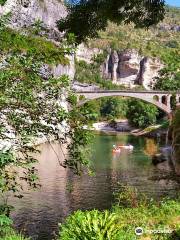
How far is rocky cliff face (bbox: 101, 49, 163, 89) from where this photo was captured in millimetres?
143125

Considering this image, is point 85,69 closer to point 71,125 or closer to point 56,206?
point 56,206

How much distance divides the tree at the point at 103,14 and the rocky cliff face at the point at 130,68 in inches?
5232

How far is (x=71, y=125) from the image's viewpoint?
9.14 m

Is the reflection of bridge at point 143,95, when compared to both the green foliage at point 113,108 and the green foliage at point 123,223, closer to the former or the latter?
the green foliage at point 113,108

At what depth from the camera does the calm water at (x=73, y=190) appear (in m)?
20.2

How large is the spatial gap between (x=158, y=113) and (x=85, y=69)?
59.0m

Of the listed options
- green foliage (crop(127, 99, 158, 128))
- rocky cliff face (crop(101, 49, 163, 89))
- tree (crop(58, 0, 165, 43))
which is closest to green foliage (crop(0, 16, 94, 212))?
tree (crop(58, 0, 165, 43))

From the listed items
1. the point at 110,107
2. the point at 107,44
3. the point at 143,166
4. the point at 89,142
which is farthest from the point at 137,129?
the point at 89,142

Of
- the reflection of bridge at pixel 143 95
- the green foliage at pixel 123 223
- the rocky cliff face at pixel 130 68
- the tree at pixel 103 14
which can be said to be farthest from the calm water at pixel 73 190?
the rocky cliff face at pixel 130 68

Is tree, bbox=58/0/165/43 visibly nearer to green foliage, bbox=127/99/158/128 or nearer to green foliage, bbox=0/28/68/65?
green foliage, bbox=0/28/68/65

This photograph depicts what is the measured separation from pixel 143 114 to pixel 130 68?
57.1m

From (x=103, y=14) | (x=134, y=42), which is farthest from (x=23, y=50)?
(x=134, y=42)

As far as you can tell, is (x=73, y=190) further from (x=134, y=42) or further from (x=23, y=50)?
(x=134, y=42)

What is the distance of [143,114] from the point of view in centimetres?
9100
